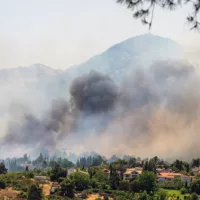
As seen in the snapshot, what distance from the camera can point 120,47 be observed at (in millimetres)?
162375

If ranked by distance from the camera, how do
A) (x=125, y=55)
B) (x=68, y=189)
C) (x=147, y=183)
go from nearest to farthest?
(x=68, y=189)
(x=147, y=183)
(x=125, y=55)

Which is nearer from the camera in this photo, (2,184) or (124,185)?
(2,184)

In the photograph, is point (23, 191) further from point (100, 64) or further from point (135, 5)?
point (100, 64)

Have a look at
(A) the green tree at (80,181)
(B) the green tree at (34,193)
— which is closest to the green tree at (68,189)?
(A) the green tree at (80,181)

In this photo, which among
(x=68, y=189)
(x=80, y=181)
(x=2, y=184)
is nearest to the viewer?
(x=2, y=184)

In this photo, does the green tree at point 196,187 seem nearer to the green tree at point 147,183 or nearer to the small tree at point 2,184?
the green tree at point 147,183

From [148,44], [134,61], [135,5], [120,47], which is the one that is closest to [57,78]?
[134,61]

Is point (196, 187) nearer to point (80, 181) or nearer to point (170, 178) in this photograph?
point (170, 178)

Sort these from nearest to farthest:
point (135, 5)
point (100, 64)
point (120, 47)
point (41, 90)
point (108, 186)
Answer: point (135, 5) < point (108, 186) < point (41, 90) < point (100, 64) < point (120, 47)

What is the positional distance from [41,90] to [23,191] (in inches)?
3013

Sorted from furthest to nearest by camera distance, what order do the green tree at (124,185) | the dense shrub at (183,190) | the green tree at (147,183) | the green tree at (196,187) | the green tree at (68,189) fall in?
the green tree at (124,185) < the dense shrub at (183,190) < the green tree at (196,187) < the green tree at (147,183) < the green tree at (68,189)

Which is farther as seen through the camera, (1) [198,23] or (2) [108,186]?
(2) [108,186]

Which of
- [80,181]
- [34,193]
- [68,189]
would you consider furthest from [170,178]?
[34,193]

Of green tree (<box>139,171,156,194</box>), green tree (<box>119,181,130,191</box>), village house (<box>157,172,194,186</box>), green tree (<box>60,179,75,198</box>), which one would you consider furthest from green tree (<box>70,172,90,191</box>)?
village house (<box>157,172,194,186</box>)
